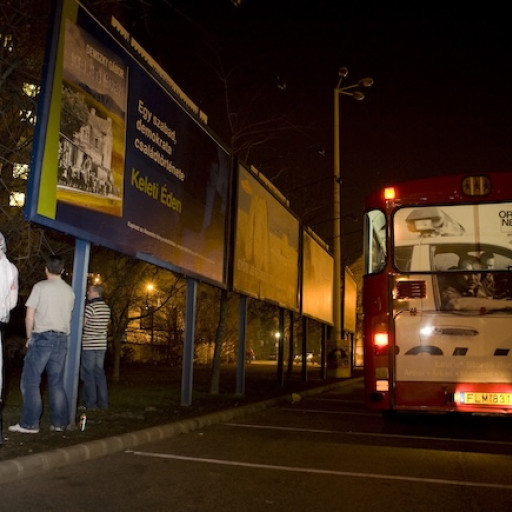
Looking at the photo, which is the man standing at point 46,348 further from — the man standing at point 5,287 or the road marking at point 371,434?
the road marking at point 371,434

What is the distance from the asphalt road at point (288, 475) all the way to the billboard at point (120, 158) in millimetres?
2744

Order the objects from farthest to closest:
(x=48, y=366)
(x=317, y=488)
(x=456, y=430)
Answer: (x=456, y=430) < (x=48, y=366) < (x=317, y=488)

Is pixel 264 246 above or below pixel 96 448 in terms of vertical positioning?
above

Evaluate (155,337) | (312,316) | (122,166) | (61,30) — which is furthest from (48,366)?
(155,337)

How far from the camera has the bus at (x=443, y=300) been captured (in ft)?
27.5

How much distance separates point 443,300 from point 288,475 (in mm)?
3949

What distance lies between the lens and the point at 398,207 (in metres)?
9.09

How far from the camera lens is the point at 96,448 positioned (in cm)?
635

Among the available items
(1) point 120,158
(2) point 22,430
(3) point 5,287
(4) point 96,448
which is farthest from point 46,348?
(1) point 120,158

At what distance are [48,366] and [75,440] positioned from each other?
91 cm

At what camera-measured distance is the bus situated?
838 cm

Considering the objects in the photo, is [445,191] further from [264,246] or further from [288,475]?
[264,246]

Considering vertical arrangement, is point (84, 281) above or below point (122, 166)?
below

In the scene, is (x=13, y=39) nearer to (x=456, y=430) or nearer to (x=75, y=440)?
(x=75, y=440)
